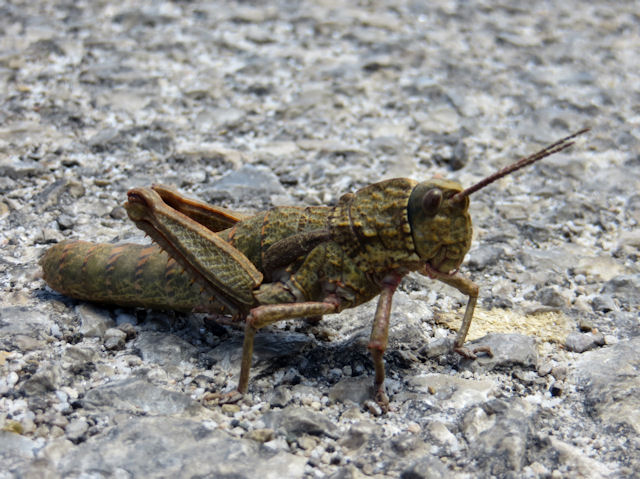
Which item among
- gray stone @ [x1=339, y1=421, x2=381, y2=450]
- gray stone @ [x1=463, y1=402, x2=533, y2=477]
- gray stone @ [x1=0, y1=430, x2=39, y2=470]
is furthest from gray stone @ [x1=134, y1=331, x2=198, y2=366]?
gray stone @ [x1=463, y1=402, x2=533, y2=477]

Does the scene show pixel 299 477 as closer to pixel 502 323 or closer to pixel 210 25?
pixel 502 323

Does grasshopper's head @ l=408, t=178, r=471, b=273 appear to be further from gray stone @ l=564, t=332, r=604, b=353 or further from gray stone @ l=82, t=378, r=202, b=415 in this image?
gray stone @ l=82, t=378, r=202, b=415

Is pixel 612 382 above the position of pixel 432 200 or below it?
below

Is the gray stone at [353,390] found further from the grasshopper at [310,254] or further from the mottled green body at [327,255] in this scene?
the mottled green body at [327,255]

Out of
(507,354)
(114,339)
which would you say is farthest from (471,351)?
(114,339)

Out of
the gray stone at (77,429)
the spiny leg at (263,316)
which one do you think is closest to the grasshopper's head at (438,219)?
the spiny leg at (263,316)

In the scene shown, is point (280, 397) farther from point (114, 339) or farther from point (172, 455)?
point (114, 339)

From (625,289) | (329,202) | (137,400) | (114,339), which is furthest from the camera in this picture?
(329,202)

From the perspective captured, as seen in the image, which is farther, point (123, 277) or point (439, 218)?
point (123, 277)
